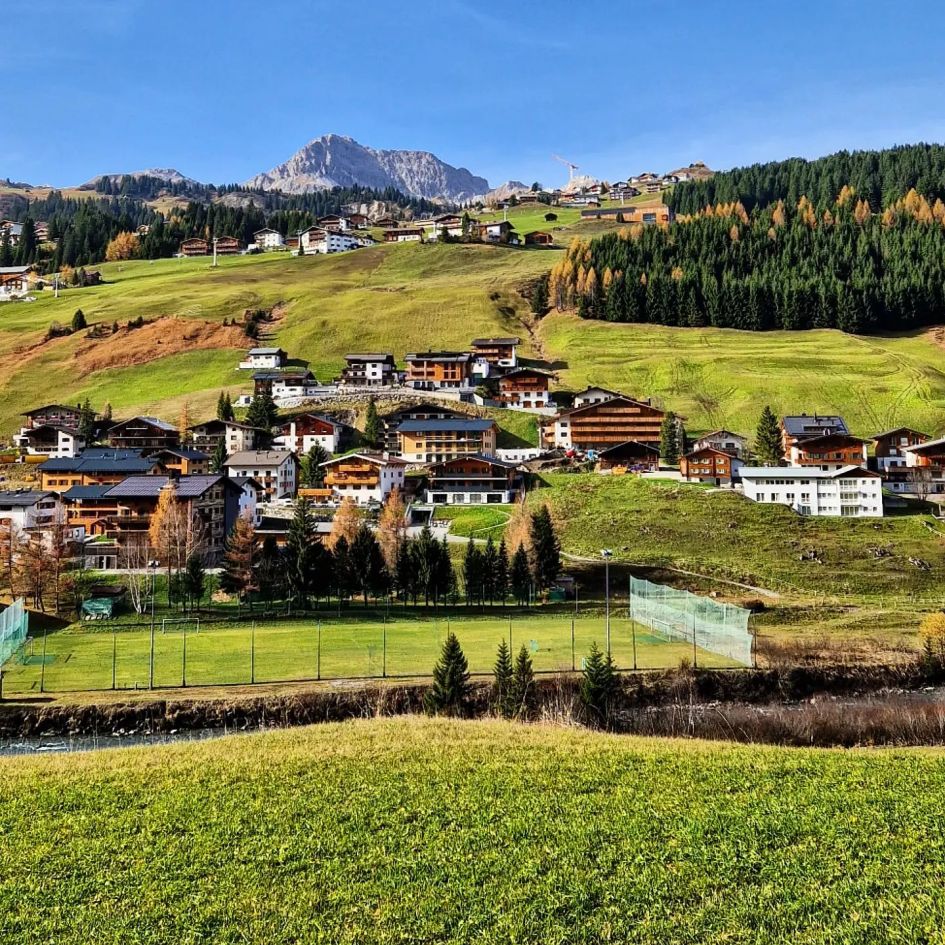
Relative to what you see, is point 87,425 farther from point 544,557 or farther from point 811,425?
point 811,425

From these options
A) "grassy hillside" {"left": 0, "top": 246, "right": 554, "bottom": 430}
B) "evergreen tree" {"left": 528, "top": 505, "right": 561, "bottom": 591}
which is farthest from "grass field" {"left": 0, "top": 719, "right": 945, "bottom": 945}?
"grassy hillside" {"left": 0, "top": 246, "right": 554, "bottom": 430}

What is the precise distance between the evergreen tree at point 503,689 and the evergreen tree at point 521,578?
24042mm

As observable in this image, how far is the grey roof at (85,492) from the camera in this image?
6776 cm

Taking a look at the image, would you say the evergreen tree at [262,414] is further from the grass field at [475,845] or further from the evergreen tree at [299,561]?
the grass field at [475,845]

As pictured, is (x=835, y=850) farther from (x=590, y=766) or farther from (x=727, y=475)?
(x=727, y=475)

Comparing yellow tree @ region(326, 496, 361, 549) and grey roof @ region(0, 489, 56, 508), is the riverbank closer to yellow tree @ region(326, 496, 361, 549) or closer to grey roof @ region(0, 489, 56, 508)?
yellow tree @ region(326, 496, 361, 549)

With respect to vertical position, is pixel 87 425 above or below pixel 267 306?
below

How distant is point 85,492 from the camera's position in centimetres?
6888

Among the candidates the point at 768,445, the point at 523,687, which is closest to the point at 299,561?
the point at 523,687

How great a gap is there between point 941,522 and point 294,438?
73.4m

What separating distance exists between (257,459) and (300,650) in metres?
46.5

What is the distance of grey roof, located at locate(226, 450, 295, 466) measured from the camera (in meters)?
82.6

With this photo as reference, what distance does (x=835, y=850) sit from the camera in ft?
42.2

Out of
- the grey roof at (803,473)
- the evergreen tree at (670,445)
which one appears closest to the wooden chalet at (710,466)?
the grey roof at (803,473)
